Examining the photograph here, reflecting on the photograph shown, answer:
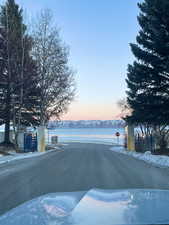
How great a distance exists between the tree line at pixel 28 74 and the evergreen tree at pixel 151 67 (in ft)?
33.6

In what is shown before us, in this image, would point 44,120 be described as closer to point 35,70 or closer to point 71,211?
point 35,70

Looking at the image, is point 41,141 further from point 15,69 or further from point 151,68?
point 151,68

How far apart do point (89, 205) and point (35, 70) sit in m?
27.1

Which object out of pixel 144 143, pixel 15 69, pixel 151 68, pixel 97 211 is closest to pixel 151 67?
pixel 151 68

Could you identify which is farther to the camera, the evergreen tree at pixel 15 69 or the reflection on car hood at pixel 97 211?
the evergreen tree at pixel 15 69

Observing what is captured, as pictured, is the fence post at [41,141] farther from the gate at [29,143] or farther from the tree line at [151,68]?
the tree line at [151,68]

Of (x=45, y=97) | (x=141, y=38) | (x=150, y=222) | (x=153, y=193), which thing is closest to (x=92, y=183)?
(x=153, y=193)

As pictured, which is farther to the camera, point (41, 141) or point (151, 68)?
point (41, 141)

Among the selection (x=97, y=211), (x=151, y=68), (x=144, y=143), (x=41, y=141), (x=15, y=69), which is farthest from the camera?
(x=41, y=141)

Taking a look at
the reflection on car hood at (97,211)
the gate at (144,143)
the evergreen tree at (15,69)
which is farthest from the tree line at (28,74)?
the reflection on car hood at (97,211)

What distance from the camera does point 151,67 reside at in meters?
22.1

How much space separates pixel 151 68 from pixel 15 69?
488 inches

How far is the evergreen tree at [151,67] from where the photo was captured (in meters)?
20.7

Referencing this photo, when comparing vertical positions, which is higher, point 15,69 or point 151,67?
point 15,69
